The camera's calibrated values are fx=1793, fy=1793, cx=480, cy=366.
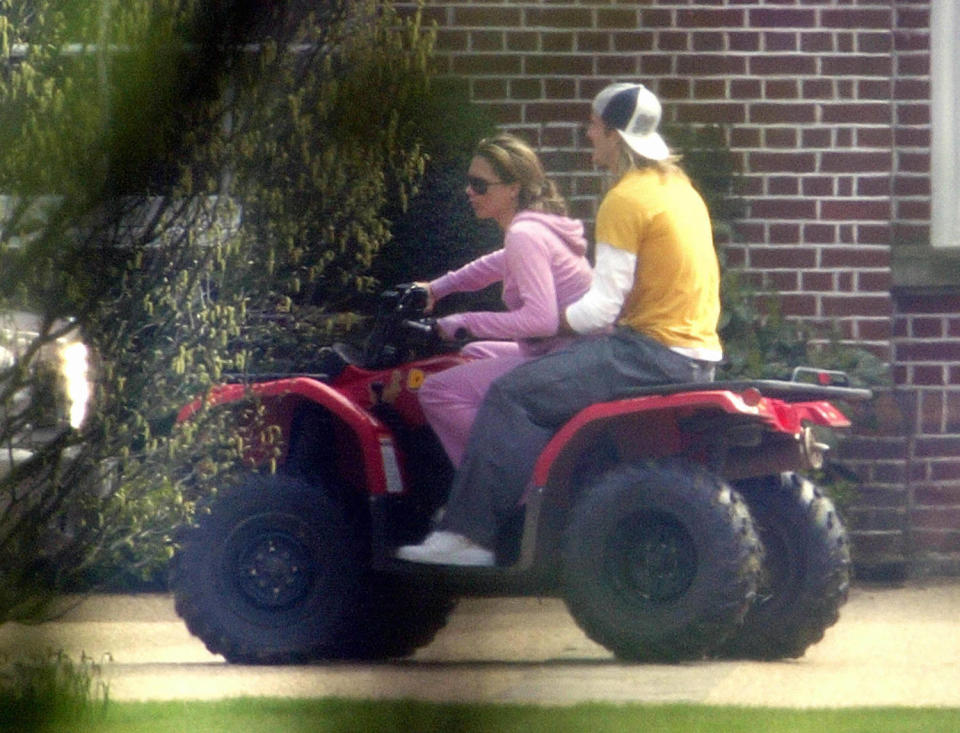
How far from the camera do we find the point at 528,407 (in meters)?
4.23

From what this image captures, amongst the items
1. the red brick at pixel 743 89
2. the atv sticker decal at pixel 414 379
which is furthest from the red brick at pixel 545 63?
the red brick at pixel 743 89

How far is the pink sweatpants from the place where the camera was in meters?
4.27

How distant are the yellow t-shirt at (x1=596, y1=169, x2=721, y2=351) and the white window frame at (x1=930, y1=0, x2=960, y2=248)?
213cm

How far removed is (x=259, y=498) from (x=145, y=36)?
204 cm

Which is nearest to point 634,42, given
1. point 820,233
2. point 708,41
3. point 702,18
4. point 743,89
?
point 702,18

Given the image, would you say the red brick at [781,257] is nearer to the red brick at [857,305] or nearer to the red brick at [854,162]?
the red brick at [857,305]

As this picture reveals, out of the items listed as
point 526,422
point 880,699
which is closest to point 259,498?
point 526,422

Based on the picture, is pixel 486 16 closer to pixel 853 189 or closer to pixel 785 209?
pixel 785 209

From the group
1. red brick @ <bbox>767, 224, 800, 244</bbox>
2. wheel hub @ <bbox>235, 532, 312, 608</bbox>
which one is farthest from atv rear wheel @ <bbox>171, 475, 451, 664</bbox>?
red brick @ <bbox>767, 224, 800, 244</bbox>

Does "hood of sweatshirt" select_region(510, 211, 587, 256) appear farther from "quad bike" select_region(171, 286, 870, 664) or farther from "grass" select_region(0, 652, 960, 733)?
"grass" select_region(0, 652, 960, 733)

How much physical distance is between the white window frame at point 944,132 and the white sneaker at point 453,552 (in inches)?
104

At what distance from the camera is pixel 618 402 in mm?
4188

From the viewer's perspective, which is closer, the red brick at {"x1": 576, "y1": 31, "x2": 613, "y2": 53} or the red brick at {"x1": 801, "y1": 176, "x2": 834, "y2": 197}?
the red brick at {"x1": 576, "y1": 31, "x2": 613, "y2": 53}

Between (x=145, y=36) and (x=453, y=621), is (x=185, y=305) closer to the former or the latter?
(x=145, y=36)
